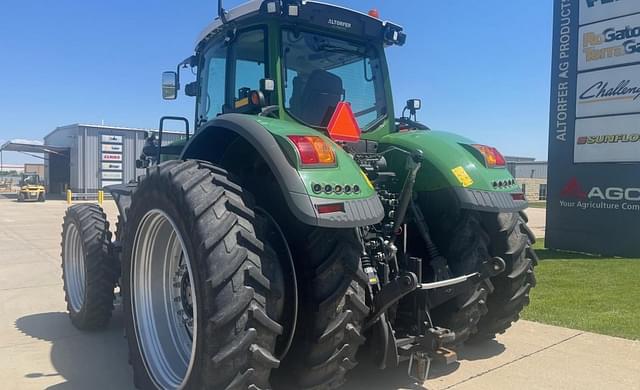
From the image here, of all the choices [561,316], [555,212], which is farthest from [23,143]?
[561,316]

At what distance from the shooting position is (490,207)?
3.50 m

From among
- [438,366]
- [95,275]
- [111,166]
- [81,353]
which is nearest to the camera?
[438,366]

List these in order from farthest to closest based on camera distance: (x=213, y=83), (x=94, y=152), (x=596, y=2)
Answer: (x=94, y=152)
(x=596, y=2)
(x=213, y=83)

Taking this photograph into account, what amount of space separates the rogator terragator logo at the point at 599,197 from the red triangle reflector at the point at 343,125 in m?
8.37

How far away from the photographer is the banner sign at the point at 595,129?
994 centimetres

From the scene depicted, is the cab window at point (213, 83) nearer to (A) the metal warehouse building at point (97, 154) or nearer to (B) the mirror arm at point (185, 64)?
(B) the mirror arm at point (185, 64)

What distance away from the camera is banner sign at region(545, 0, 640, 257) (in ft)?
32.6

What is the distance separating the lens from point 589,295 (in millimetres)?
6562

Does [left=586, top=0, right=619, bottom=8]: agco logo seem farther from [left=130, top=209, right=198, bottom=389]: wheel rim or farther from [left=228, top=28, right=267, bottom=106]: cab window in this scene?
[left=130, top=209, right=198, bottom=389]: wheel rim

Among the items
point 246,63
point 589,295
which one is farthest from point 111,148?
point 246,63

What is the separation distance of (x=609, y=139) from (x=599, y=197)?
3.79 feet

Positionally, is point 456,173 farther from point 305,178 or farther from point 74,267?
point 74,267

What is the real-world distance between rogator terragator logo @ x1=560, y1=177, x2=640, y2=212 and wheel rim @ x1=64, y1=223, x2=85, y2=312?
9311 millimetres

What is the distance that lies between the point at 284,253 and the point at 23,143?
38.9 m
